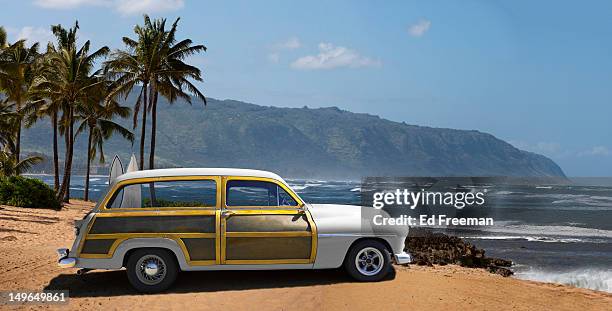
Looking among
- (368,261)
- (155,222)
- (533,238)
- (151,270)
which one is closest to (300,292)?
(368,261)

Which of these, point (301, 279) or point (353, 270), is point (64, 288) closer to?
point (301, 279)

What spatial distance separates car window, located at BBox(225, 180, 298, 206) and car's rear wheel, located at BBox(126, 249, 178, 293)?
3.98ft

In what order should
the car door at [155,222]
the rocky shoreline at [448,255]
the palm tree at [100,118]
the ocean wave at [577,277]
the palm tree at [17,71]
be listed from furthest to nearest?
the palm tree at [100,118] < the palm tree at [17,71] < the ocean wave at [577,277] < the rocky shoreline at [448,255] < the car door at [155,222]

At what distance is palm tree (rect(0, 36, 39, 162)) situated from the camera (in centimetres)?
2942

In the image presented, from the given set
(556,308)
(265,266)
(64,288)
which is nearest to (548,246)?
(556,308)

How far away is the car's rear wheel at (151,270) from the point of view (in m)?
8.86

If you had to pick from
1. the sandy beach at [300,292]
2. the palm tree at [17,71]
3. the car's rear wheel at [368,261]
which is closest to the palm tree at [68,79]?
the palm tree at [17,71]

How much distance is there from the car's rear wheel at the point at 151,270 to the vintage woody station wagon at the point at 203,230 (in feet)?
0.05

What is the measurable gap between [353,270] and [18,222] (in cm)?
1427

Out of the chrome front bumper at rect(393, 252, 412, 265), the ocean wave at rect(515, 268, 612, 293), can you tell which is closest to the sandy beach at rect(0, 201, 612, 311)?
the chrome front bumper at rect(393, 252, 412, 265)

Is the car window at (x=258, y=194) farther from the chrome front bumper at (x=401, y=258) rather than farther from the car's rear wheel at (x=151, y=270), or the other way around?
the chrome front bumper at (x=401, y=258)

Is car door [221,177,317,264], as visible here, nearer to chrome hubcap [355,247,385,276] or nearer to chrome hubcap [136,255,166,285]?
chrome hubcap [355,247,385,276]

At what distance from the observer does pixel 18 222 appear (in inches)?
780

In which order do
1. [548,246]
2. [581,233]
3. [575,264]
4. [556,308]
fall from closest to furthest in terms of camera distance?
[556,308] < [575,264] < [548,246] < [581,233]
